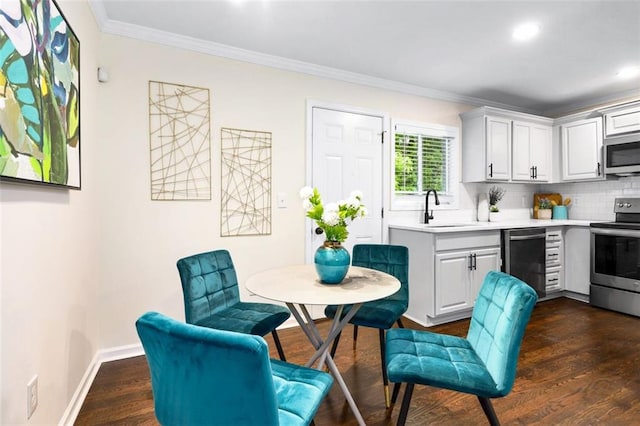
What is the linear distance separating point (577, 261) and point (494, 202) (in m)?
1.15

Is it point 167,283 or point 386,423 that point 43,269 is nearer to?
point 167,283

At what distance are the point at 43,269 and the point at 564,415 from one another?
2.72m

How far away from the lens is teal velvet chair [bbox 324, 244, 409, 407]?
6.59 ft

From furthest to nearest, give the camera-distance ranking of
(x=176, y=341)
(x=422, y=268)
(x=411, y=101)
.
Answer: (x=411, y=101), (x=422, y=268), (x=176, y=341)

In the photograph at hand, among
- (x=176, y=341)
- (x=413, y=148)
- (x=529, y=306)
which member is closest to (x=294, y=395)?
(x=176, y=341)

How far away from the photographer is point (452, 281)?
3.20 m

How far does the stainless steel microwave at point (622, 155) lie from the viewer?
3547 mm

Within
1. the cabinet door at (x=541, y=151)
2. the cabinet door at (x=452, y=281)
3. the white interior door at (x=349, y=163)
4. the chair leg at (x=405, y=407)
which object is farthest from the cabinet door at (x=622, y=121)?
the chair leg at (x=405, y=407)

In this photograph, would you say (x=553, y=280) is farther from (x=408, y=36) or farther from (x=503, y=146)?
(x=408, y=36)

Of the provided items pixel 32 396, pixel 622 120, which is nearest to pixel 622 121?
pixel 622 120

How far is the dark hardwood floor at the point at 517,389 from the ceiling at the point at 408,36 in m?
2.50

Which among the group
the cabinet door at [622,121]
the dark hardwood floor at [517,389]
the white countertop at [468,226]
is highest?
the cabinet door at [622,121]

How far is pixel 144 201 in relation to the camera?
8.38 ft

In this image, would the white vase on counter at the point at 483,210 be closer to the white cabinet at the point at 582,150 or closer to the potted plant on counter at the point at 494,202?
the potted plant on counter at the point at 494,202
